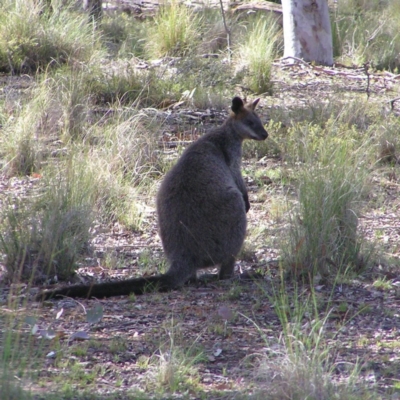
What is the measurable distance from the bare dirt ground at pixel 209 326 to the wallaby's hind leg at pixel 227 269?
0.48ft

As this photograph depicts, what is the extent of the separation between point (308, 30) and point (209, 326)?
9.94m

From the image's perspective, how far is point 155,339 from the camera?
471cm

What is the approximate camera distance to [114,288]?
5375mm

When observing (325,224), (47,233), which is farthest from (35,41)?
(325,224)

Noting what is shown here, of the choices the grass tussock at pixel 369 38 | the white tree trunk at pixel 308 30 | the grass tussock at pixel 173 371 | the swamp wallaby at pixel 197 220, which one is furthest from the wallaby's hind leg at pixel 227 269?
the grass tussock at pixel 369 38

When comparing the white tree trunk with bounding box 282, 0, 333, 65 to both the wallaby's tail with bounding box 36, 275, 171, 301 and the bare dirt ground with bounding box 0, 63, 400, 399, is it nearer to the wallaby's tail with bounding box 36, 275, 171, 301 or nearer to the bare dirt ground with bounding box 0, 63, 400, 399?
the bare dirt ground with bounding box 0, 63, 400, 399

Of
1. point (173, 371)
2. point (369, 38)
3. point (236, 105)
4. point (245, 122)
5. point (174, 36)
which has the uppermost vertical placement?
point (174, 36)

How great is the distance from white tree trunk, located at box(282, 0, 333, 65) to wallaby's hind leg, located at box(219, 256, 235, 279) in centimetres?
860

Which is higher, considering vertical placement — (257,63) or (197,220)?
(257,63)

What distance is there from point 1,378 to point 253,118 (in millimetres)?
4372

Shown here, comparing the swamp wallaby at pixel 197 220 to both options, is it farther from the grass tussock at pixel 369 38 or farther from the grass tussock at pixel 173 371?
the grass tussock at pixel 369 38

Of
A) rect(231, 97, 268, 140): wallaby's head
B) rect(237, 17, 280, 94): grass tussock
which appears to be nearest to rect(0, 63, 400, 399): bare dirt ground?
rect(231, 97, 268, 140): wallaby's head

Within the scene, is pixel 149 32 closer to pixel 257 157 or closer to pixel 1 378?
pixel 257 157

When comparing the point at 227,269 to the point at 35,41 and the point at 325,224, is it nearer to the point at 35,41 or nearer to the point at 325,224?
the point at 325,224
